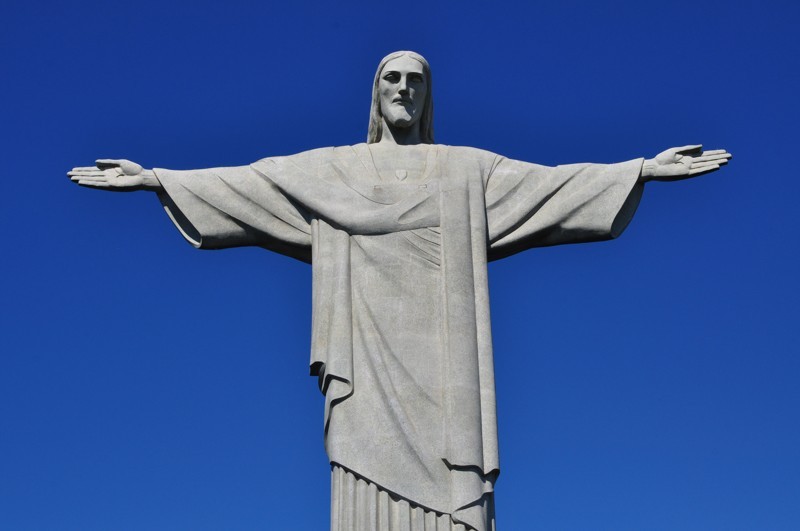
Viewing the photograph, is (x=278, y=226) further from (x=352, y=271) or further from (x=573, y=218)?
(x=573, y=218)

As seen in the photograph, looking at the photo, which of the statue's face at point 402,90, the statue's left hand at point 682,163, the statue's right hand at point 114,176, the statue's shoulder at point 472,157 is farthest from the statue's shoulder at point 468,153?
the statue's right hand at point 114,176

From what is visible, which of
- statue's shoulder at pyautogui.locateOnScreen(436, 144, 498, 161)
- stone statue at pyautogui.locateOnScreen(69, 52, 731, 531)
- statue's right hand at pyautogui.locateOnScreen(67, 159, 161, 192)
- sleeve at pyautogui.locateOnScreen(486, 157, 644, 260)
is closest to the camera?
stone statue at pyautogui.locateOnScreen(69, 52, 731, 531)

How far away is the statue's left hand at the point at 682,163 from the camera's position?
16438 mm

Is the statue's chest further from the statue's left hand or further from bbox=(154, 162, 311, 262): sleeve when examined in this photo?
the statue's left hand

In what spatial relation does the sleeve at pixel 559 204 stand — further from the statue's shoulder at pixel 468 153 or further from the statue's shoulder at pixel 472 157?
the statue's shoulder at pixel 468 153

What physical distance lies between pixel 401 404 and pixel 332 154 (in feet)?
11.5

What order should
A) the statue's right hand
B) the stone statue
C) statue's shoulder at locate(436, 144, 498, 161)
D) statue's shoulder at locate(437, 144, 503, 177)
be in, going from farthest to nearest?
1. statue's shoulder at locate(436, 144, 498, 161)
2. statue's shoulder at locate(437, 144, 503, 177)
3. the statue's right hand
4. the stone statue

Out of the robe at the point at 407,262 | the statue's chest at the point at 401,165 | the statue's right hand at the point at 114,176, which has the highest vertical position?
the statue's chest at the point at 401,165

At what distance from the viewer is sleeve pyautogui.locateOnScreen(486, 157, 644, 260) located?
653 inches

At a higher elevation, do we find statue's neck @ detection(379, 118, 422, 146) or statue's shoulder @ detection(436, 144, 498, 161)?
statue's neck @ detection(379, 118, 422, 146)

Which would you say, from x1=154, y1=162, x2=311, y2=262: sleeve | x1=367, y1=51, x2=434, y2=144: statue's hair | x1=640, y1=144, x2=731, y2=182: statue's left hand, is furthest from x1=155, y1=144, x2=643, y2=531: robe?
x1=367, y1=51, x2=434, y2=144: statue's hair

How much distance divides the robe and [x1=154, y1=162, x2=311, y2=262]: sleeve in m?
0.02

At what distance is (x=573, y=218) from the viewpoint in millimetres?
16625

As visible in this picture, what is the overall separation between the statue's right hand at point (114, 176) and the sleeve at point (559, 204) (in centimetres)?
421
